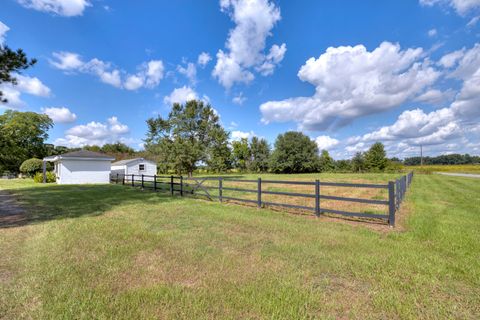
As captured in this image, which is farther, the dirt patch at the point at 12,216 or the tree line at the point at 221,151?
the tree line at the point at 221,151

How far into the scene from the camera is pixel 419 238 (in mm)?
5219

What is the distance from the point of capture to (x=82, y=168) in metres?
23.2

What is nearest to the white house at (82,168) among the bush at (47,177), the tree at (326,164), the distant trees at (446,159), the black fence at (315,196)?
the bush at (47,177)

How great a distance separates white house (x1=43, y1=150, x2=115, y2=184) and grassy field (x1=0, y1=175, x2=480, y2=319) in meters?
19.2

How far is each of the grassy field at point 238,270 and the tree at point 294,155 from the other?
47.4m

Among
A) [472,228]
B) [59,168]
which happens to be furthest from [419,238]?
[59,168]

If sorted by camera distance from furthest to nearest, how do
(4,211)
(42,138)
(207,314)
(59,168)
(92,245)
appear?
(42,138) → (59,168) → (4,211) → (92,245) → (207,314)

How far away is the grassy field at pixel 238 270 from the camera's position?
8.82 ft

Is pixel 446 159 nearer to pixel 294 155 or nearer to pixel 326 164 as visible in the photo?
pixel 326 164

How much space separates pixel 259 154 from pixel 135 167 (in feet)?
128

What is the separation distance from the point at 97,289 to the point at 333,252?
3.82 meters

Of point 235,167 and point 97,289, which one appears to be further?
point 235,167

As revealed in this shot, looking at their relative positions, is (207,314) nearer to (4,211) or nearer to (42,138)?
(4,211)

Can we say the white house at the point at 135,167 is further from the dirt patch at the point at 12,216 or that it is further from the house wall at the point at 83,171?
the dirt patch at the point at 12,216
